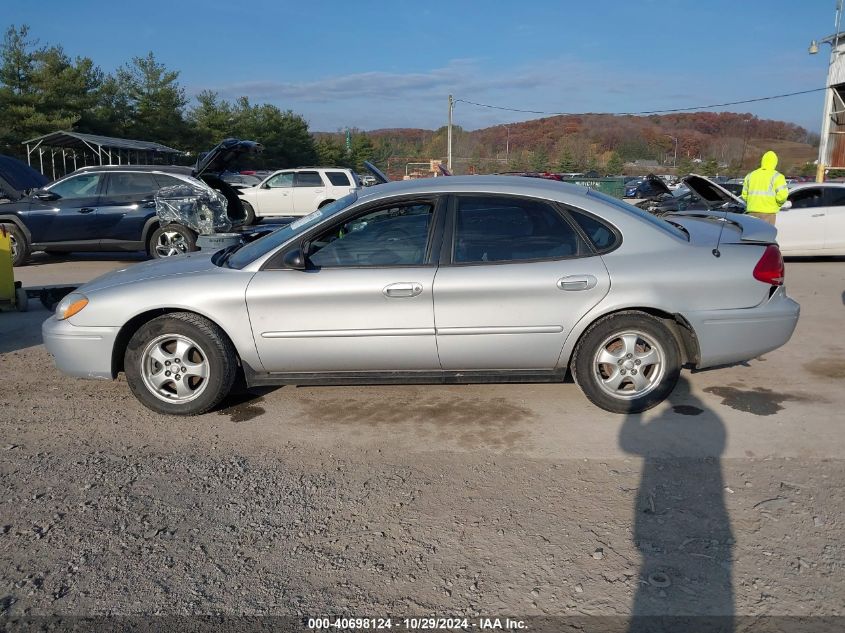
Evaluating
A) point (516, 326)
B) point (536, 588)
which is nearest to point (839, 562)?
point (536, 588)

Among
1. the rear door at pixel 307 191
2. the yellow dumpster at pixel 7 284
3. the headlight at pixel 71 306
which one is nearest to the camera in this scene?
the headlight at pixel 71 306

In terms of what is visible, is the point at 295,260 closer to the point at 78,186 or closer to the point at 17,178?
the point at 78,186

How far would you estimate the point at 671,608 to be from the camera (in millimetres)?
2688

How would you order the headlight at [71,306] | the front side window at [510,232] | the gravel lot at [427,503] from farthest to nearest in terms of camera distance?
the headlight at [71,306]
the front side window at [510,232]
the gravel lot at [427,503]

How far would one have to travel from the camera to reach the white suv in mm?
19797

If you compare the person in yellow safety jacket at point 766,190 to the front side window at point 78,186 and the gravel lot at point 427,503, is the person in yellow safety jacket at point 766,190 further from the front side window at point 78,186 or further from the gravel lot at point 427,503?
the front side window at point 78,186

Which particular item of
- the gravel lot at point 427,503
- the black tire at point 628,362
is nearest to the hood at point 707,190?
the gravel lot at point 427,503

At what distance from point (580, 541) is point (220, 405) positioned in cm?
280

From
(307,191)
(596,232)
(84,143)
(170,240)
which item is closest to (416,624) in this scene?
(596,232)

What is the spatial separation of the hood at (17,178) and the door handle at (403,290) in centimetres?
987

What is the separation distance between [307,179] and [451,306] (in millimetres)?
16277

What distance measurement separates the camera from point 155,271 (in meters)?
4.88

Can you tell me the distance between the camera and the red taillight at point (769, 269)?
15.0ft

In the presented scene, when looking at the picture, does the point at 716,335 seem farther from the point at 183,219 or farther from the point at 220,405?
Answer: the point at 183,219
